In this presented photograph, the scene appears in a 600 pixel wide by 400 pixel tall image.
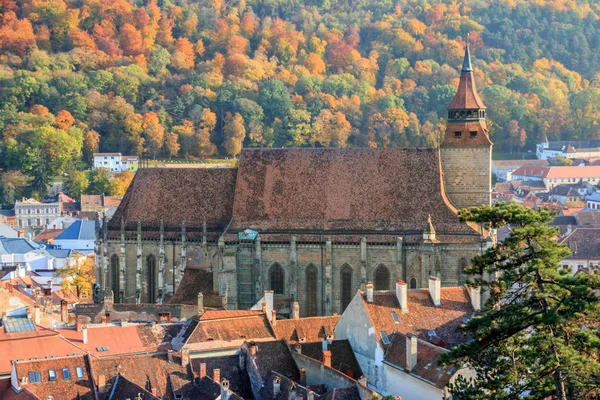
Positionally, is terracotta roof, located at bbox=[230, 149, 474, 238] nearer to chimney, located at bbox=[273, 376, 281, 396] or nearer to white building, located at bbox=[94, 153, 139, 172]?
chimney, located at bbox=[273, 376, 281, 396]

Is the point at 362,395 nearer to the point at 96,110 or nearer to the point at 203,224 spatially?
the point at 203,224

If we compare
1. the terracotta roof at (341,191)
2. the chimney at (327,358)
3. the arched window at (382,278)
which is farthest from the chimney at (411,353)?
the terracotta roof at (341,191)

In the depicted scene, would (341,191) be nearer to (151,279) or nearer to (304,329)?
(151,279)

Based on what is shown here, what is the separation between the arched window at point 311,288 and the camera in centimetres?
7131

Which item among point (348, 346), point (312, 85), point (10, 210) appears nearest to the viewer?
point (348, 346)

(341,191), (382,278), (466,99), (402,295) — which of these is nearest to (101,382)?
(402,295)

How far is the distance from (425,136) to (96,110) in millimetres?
44890

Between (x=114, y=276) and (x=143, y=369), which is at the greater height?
(x=114, y=276)

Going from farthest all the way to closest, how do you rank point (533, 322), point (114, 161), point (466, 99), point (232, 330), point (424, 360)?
point (114, 161) < point (466, 99) < point (232, 330) < point (424, 360) < point (533, 322)

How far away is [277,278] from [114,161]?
8921 cm

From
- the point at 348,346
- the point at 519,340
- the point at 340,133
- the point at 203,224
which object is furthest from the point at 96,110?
the point at 519,340

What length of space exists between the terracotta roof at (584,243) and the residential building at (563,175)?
201ft

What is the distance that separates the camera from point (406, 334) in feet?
173

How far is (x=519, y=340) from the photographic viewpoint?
3838 centimetres
